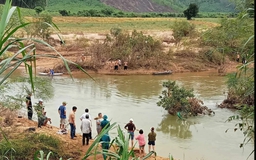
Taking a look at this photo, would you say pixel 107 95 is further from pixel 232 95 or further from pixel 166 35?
pixel 166 35

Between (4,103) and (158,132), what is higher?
(4,103)

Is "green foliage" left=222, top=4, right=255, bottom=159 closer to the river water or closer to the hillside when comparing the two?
the river water

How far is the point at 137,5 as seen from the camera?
107 metres

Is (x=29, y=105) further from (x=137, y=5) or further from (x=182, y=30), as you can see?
(x=137, y=5)

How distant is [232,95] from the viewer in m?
18.3

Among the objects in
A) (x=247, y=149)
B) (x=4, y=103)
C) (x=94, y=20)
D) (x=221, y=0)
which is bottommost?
(x=247, y=149)

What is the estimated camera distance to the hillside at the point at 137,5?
9450cm

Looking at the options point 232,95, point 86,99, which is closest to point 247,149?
point 232,95

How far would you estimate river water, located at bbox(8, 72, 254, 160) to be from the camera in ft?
42.0

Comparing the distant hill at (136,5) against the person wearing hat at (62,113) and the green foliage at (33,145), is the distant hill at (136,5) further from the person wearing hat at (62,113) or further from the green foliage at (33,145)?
the green foliage at (33,145)

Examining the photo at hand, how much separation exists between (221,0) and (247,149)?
115 meters

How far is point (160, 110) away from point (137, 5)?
300ft

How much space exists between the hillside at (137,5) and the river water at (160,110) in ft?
212

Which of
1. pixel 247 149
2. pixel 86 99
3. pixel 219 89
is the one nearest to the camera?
pixel 247 149
